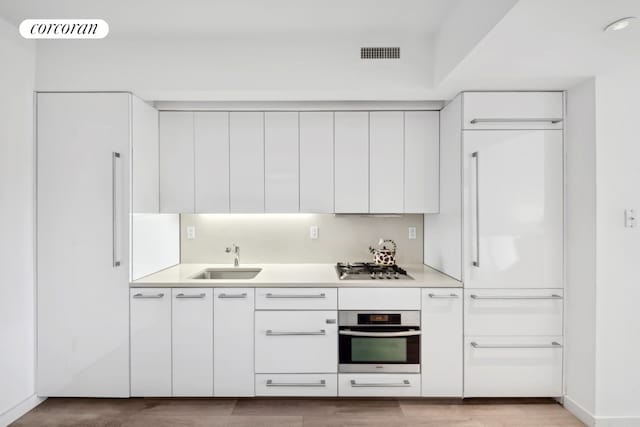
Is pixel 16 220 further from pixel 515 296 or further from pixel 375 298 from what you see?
pixel 515 296

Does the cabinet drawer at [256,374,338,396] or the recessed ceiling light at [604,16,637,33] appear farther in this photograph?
the cabinet drawer at [256,374,338,396]

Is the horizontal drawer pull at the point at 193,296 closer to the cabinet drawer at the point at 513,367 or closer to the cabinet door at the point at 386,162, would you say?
the cabinet door at the point at 386,162

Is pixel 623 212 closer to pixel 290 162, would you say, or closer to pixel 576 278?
pixel 576 278

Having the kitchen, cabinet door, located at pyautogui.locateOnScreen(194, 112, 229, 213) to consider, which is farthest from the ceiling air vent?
cabinet door, located at pyautogui.locateOnScreen(194, 112, 229, 213)

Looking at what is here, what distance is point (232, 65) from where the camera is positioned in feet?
9.21

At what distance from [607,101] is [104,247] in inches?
135

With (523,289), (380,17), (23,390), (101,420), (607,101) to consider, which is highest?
(380,17)

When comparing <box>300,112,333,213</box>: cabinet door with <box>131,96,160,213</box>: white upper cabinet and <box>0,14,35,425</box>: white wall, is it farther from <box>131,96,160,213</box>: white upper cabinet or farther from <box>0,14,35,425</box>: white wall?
<box>0,14,35,425</box>: white wall

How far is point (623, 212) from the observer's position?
2.53 m

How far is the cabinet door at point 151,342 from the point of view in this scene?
2.85 metres

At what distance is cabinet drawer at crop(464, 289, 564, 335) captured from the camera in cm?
281

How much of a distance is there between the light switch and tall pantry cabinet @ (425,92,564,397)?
15.0 inches

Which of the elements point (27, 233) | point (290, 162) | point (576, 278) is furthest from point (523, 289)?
→ point (27, 233)

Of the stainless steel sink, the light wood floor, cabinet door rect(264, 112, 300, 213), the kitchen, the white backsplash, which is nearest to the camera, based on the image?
the light wood floor
